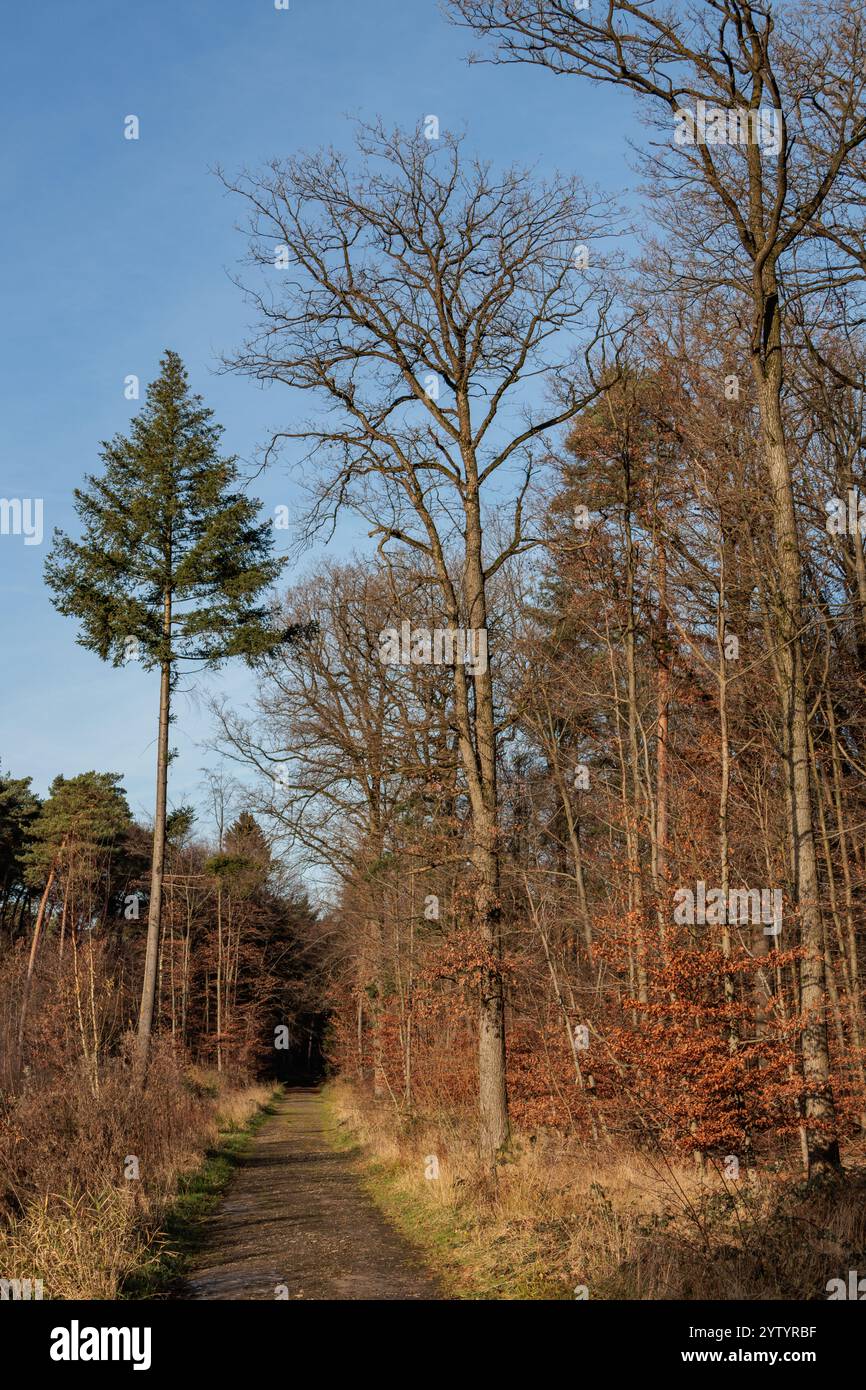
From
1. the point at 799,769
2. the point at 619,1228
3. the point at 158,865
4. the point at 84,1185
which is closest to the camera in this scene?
the point at 619,1228

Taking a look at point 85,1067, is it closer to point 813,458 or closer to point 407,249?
point 407,249

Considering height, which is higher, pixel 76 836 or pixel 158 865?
pixel 76 836

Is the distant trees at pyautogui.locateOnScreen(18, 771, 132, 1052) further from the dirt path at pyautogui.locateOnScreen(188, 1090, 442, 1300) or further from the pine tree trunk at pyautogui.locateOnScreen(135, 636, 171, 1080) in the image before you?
the dirt path at pyautogui.locateOnScreen(188, 1090, 442, 1300)

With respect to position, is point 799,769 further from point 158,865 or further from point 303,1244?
point 158,865

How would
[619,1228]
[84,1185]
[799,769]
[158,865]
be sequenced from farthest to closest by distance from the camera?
[158,865] < [799,769] < [84,1185] < [619,1228]

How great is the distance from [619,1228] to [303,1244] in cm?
395

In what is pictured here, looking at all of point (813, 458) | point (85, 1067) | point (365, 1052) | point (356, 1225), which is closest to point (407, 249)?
point (813, 458)

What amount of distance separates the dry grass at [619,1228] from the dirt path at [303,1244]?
38 cm

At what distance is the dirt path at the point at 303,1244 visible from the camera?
8789 millimetres

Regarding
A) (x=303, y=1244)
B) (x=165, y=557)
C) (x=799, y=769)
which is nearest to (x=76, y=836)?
(x=165, y=557)

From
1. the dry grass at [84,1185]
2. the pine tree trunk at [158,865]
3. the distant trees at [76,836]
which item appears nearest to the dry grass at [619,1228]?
the dry grass at [84,1185]

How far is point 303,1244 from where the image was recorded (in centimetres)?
1101
